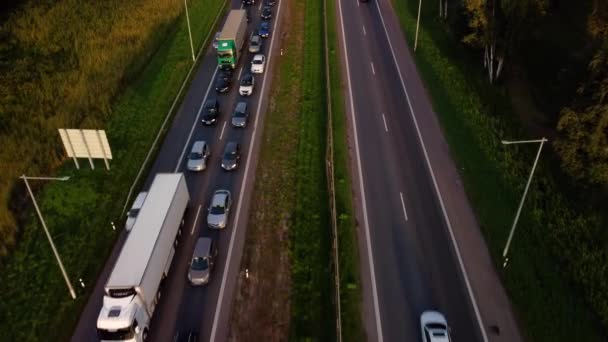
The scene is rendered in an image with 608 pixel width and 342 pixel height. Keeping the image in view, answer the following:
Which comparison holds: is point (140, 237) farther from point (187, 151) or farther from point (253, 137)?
point (253, 137)

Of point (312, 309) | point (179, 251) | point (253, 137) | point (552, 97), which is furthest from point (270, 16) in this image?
point (312, 309)

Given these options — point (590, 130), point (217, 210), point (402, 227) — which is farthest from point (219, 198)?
point (590, 130)

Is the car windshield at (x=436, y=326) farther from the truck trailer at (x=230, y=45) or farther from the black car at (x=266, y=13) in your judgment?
the black car at (x=266, y=13)

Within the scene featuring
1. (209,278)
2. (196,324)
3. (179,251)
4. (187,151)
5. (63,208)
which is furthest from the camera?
(187,151)

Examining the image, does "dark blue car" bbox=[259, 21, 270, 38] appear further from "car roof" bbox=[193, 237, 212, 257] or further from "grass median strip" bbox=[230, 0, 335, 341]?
"car roof" bbox=[193, 237, 212, 257]

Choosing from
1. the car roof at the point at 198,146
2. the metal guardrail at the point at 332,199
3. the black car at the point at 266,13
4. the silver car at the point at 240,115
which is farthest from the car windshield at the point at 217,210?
the black car at the point at 266,13
